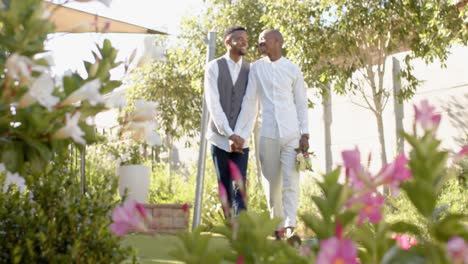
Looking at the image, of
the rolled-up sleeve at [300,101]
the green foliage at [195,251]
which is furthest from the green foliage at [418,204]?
the rolled-up sleeve at [300,101]

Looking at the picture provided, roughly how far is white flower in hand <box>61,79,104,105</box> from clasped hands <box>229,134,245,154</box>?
4789 millimetres

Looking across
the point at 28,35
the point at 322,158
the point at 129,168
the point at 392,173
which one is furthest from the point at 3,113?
the point at 322,158

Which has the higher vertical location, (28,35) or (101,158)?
(28,35)

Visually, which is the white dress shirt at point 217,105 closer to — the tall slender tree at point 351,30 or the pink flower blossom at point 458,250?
the pink flower blossom at point 458,250

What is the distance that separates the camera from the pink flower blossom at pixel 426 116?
3.24 feet

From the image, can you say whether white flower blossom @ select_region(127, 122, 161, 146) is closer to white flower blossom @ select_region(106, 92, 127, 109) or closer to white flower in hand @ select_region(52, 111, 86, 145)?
white flower blossom @ select_region(106, 92, 127, 109)

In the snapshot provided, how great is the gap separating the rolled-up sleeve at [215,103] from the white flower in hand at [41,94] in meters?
4.90

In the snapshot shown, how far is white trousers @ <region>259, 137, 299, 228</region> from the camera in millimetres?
6246

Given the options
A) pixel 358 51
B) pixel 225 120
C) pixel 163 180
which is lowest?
pixel 163 180

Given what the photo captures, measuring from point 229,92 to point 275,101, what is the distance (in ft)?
1.36

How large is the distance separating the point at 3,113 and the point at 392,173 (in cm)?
85

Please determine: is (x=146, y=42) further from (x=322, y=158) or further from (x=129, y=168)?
(x=322, y=158)

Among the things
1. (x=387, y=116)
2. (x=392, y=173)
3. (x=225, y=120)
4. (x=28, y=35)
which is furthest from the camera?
(x=387, y=116)

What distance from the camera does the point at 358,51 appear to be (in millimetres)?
14570
